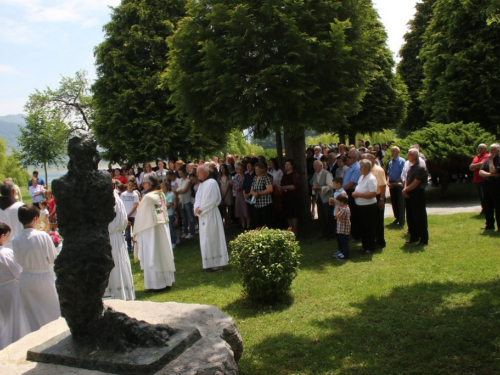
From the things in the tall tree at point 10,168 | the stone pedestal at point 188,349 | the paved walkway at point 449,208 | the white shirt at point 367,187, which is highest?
the tall tree at point 10,168

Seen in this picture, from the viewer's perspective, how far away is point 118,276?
7.25 m

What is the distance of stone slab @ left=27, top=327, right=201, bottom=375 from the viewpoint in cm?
378

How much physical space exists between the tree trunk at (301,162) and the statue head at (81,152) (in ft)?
28.8

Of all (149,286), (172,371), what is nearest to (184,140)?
(149,286)

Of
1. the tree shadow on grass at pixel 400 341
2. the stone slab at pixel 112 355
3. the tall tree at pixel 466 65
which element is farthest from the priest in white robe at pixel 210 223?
the tall tree at pixel 466 65

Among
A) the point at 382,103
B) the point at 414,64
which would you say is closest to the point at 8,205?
the point at 382,103

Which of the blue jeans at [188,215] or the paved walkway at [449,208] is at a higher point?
the blue jeans at [188,215]

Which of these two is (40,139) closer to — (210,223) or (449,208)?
(210,223)

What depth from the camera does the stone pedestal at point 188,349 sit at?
12.8 ft

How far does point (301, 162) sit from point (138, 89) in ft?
39.8

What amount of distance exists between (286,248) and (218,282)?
231 centimetres

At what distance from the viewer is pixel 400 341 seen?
5254mm

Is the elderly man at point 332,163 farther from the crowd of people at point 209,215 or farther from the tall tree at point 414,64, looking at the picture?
the tall tree at point 414,64

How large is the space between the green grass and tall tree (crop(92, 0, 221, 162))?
13535 millimetres
